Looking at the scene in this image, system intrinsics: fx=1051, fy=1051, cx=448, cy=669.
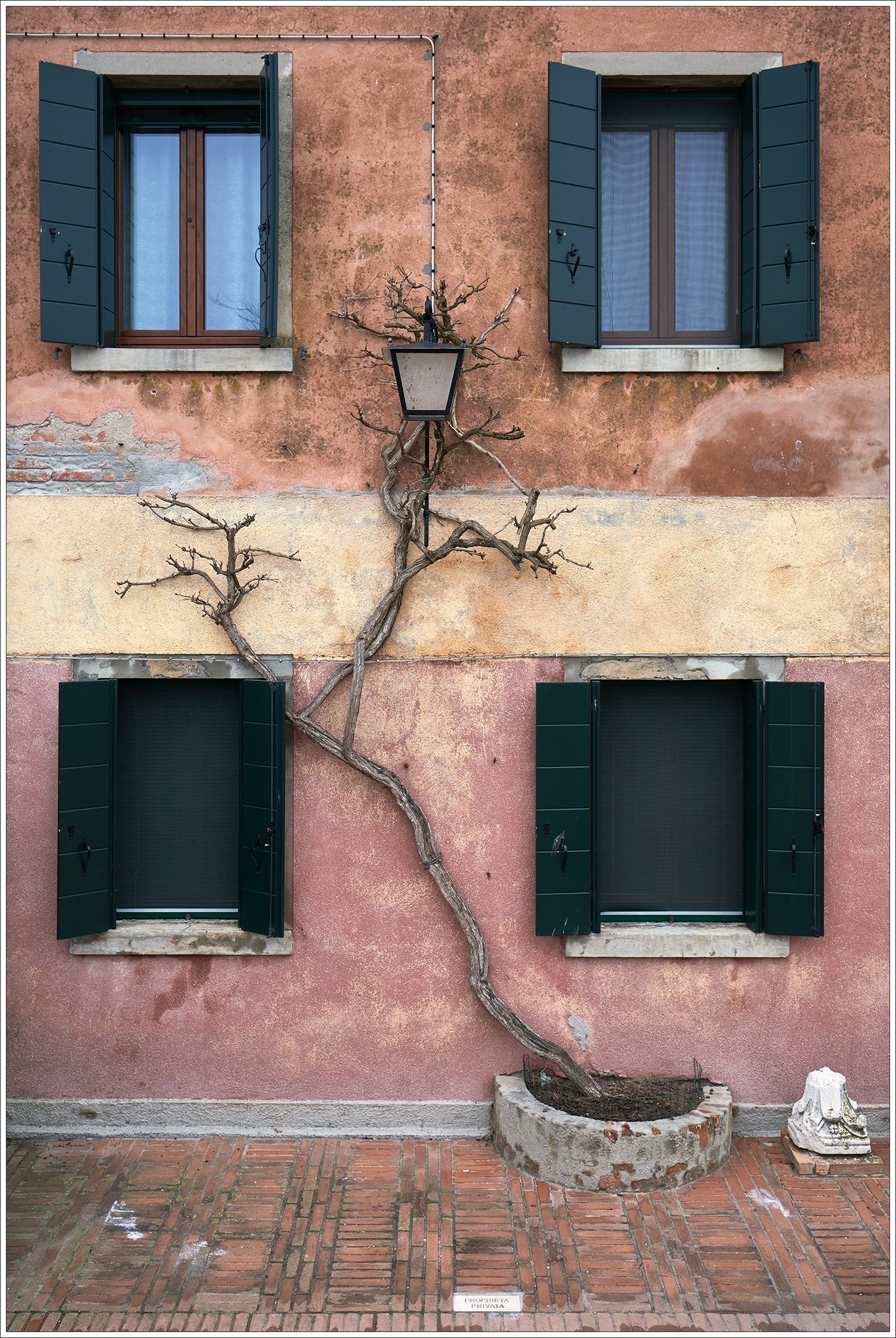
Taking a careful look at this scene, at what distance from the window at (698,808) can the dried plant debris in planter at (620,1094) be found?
0.87 m

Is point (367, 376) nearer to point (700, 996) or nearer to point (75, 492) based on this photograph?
point (75, 492)

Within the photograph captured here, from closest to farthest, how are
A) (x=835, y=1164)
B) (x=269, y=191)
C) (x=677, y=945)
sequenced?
1. (x=835, y=1164)
2. (x=269, y=191)
3. (x=677, y=945)

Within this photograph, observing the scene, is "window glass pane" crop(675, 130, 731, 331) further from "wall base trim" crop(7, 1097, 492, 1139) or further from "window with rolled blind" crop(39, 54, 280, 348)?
"wall base trim" crop(7, 1097, 492, 1139)

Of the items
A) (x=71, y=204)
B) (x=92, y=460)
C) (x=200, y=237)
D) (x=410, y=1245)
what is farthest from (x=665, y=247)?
(x=410, y=1245)

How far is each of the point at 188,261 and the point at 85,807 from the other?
3.30m

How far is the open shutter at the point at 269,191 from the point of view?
19.2 ft

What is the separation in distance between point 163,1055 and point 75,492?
3332 millimetres

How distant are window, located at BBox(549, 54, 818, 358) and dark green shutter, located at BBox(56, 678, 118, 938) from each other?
3.38 m

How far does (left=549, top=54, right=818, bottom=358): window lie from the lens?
19.3 feet

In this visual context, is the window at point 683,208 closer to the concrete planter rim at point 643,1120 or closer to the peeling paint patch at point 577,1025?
the peeling paint patch at point 577,1025

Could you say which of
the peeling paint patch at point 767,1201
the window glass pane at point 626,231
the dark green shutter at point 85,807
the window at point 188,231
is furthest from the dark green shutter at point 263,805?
the window glass pane at point 626,231

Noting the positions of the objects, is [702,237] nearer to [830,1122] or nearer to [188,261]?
[188,261]

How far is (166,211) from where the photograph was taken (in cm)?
634

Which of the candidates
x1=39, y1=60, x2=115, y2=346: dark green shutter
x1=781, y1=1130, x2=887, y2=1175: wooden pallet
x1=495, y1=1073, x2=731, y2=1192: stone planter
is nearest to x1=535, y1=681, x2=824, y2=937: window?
x1=495, y1=1073, x2=731, y2=1192: stone planter
